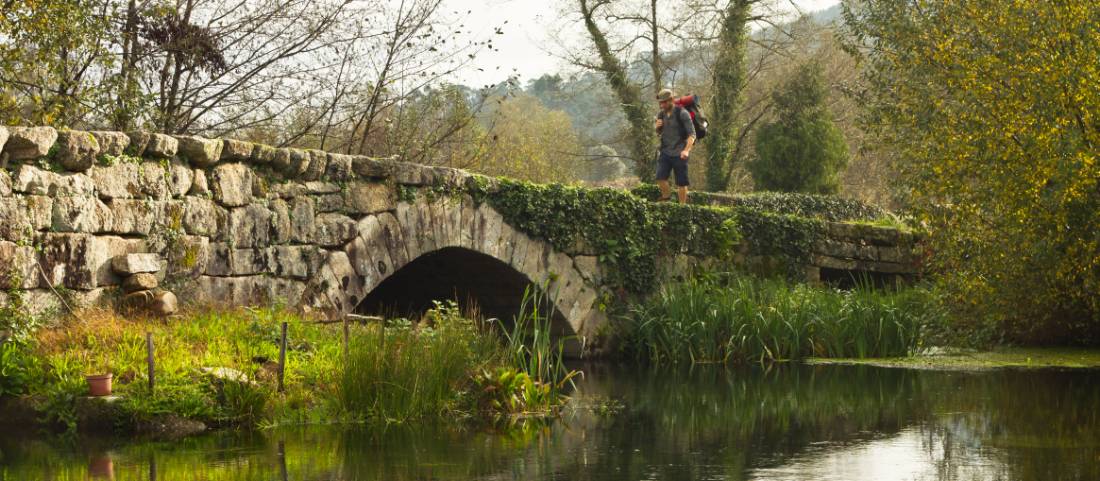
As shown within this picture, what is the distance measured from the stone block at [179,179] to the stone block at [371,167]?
1712mm

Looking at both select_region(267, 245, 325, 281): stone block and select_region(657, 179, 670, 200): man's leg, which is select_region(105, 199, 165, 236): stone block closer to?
select_region(267, 245, 325, 281): stone block

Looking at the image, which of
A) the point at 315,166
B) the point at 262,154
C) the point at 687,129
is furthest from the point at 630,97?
the point at 262,154

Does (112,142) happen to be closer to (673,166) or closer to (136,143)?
(136,143)

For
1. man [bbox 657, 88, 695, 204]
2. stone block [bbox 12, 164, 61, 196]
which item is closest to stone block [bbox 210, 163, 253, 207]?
stone block [bbox 12, 164, 61, 196]

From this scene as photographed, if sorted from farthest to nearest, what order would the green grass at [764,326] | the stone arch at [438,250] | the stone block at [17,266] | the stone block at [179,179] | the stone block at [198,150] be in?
1. the green grass at [764,326]
2. the stone arch at [438,250]
3. the stone block at [198,150]
4. the stone block at [179,179]
5. the stone block at [17,266]

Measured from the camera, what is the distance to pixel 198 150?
920 cm

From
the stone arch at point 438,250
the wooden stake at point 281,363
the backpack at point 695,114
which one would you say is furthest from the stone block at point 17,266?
the backpack at point 695,114

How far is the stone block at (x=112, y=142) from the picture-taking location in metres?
8.48

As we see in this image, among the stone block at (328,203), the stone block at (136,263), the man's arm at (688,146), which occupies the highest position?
the man's arm at (688,146)

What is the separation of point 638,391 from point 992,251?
4.32 m

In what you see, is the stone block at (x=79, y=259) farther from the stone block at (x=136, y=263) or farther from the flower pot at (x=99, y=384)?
the flower pot at (x=99, y=384)

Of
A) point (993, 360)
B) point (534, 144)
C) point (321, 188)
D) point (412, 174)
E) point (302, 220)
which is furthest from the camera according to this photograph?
point (534, 144)

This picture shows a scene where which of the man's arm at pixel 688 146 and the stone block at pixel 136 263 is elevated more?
the man's arm at pixel 688 146

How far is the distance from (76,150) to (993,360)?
854cm
